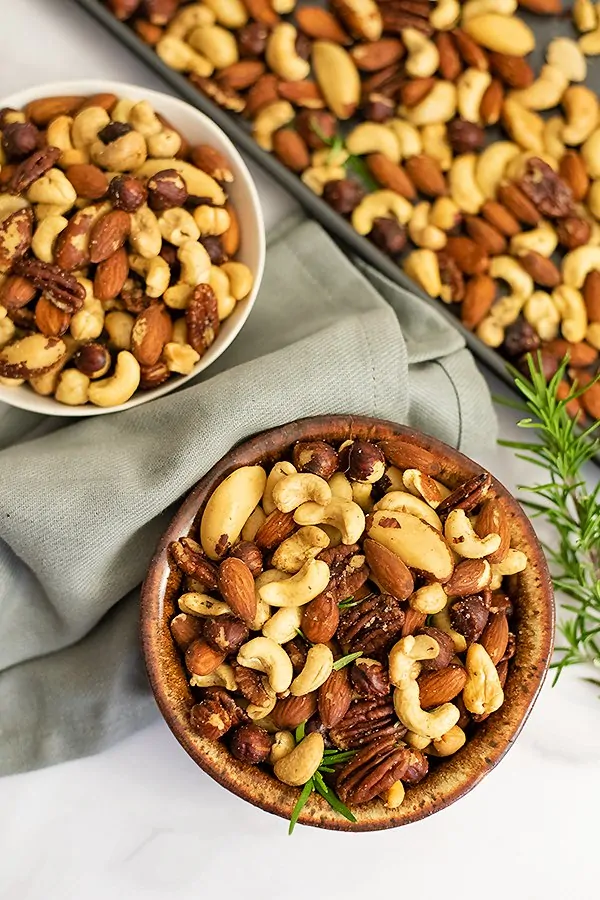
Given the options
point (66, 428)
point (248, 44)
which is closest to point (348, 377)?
point (66, 428)

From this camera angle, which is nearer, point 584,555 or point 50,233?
point 50,233

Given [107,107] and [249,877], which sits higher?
[107,107]

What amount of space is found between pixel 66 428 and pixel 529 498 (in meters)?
0.45

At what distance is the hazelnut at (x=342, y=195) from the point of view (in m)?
0.93

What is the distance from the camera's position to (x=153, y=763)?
90 cm

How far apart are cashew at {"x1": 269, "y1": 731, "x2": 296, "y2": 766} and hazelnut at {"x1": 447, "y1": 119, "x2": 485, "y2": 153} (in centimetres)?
58

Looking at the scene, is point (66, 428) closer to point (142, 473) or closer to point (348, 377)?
point (142, 473)

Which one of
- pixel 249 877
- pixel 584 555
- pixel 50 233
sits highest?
pixel 50 233

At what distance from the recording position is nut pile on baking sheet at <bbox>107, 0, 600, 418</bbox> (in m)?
0.94

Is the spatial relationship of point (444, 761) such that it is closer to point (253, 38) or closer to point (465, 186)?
point (465, 186)

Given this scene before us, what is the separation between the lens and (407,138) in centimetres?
95

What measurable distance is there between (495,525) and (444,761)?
19 centimetres

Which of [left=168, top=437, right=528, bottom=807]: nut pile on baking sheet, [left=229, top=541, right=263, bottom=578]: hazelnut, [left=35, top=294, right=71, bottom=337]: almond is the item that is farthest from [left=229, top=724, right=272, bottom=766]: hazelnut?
[left=35, top=294, right=71, bottom=337]: almond

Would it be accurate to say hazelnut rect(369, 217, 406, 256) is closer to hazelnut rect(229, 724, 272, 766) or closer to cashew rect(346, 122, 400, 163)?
cashew rect(346, 122, 400, 163)
